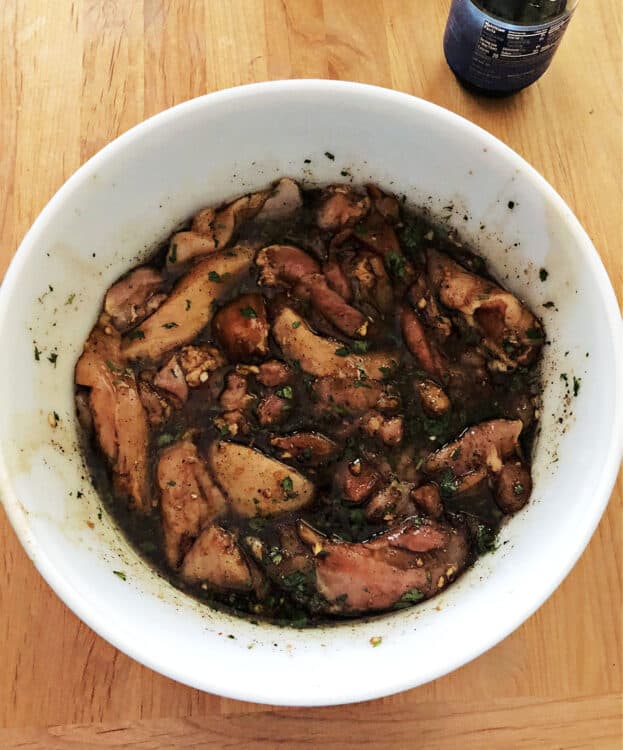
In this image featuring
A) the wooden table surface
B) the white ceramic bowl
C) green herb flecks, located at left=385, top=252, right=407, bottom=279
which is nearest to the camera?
the white ceramic bowl

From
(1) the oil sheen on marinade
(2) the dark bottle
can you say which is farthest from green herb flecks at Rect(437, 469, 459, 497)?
(2) the dark bottle

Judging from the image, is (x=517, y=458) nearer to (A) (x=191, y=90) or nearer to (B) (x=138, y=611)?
(B) (x=138, y=611)

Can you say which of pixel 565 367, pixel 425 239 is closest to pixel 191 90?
pixel 425 239

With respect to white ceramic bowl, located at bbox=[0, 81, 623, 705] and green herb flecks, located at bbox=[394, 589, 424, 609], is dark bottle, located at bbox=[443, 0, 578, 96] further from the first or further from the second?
green herb flecks, located at bbox=[394, 589, 424, 609]

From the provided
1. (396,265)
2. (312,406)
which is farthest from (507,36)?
(312,406)

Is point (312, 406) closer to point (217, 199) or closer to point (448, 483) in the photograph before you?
point (448, 483)

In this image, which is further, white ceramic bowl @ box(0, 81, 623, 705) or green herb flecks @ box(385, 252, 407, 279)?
green herb flecks @ box(385, 252, 407, 279)

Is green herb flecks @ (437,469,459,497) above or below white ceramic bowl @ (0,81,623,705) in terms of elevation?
below
